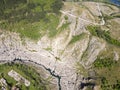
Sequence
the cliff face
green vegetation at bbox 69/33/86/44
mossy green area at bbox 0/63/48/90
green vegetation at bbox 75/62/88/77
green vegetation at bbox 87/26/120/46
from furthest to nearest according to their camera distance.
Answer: green vegetation at bbox 69/33/86/44, green vegetation at bbox 87/26/120/46, the cliff face, green vegetation at bbox 75/62/88/77, mossy green area at bbox 0/63/48/90

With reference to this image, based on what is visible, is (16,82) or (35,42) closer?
(16,82)

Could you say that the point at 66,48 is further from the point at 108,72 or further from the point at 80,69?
the point at 108,72

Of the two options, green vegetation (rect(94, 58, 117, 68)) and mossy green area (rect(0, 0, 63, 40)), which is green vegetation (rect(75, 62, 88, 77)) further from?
mossy green area (rect(0, 0, 63, 40))

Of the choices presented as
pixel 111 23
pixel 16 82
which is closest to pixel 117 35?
pixel 111 23

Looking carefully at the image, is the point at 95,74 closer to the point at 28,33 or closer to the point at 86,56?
the point at 86,56

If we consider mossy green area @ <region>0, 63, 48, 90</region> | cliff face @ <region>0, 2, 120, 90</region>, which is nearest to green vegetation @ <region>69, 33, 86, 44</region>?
cliff face @ <region>0, 2, 120, 90</region>

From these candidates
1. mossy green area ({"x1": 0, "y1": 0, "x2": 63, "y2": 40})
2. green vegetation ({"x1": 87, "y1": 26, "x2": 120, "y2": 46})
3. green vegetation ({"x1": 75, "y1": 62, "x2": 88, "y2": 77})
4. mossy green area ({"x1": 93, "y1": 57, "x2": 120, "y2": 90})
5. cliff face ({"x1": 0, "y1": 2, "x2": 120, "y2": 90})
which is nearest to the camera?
mossy green area ({"x1": 93, "y1": 57, "x2": 120, "y2": 90})

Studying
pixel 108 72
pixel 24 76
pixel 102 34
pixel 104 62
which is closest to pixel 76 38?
pixel 102 34
